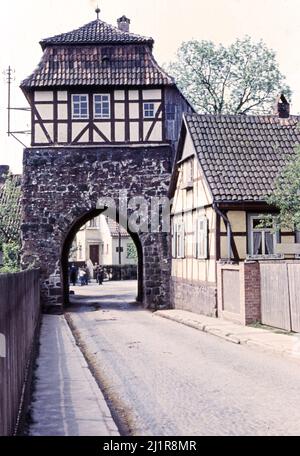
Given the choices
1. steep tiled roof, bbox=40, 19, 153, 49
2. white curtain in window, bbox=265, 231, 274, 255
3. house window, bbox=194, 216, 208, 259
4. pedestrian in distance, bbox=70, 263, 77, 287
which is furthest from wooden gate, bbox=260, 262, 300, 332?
pedestrian in distance, bbox=70, 263, 77, 287

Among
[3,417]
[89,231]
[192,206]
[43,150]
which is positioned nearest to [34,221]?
[43,150]

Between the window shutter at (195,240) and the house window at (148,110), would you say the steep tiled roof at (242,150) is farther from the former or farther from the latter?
the house window at (148,110)

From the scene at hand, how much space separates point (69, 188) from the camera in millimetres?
29688

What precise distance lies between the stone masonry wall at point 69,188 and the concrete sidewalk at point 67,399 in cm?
1443

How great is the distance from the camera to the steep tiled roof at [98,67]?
2941 cm

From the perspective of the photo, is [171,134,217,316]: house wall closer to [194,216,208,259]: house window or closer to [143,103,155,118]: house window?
[194,216,208,259]: house window

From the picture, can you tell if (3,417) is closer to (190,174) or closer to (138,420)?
(138,420)

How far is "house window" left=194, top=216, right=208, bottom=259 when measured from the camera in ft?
76.6

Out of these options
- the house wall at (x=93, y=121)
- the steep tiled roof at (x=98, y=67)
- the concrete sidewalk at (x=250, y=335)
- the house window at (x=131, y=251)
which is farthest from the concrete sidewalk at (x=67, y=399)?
the house window at (x=131, y=251)

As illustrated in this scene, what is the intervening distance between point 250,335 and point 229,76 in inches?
1355

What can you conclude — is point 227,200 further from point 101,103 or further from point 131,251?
point 131,251

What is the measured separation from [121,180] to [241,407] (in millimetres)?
21594

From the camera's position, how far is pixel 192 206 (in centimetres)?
2559

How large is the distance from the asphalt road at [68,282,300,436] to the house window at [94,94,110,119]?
12584 millimetres
